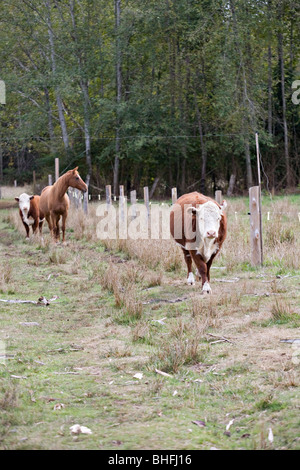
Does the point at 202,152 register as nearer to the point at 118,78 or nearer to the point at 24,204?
the point at 118,78

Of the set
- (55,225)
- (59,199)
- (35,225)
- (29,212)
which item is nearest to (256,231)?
(59,199)

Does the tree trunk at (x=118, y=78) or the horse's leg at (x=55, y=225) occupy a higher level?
the tree trunk at (x=118, y=78)

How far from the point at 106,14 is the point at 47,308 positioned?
29118mm

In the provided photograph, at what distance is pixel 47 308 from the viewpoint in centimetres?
887

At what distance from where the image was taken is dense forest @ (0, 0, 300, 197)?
3048 centimetres

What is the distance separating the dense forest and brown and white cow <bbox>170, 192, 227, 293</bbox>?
66.1ft

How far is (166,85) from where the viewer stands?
34.0 m

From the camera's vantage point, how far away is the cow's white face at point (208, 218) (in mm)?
9047

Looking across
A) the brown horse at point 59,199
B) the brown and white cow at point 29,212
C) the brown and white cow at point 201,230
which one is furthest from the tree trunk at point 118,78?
the brown and white cow at point 201,230

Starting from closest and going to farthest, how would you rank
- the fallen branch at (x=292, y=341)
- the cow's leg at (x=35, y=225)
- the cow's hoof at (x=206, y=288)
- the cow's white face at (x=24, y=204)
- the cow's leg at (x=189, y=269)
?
the fallen branch at (x=292, y=341)
the cow's hoof at (x=206, y=288)
the cow's leg at (x=189, y=269)
the cow's white face at (x=24, y=204)
the cow's leg at (x=35, y=225)

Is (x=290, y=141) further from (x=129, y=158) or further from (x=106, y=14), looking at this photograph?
(x=106, y=14)

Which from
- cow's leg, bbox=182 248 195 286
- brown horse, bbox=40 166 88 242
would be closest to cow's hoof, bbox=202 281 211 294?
cow's leg, bbox=182 248 195 286

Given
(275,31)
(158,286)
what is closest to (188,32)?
(275,31)

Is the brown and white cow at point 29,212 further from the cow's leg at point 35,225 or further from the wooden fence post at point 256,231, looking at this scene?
the wooden fence post at point 256,231
